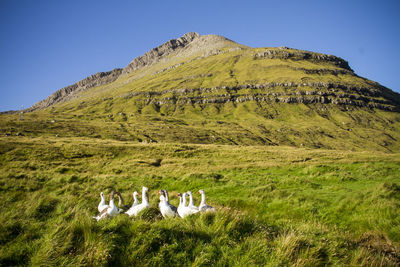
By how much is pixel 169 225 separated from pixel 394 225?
9.23 meters

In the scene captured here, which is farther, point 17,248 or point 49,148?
point 49,148

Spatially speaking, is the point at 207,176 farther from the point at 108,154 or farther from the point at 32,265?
the point at 108,154

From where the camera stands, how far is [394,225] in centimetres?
868

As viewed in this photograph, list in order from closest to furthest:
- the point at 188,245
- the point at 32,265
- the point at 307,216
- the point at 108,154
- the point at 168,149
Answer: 1. the point at 32,265
2. the point at 188,245
3. the point at 307,216
4. the point at 108,154
5. the point at 168,149

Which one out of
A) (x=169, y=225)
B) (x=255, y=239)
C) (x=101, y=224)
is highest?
(x=101, y=224)

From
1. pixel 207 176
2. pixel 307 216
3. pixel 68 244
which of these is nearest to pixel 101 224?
pixel 68 244

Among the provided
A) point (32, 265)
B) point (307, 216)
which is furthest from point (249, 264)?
point (307, 216)

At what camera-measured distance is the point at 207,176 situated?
21.2 metres

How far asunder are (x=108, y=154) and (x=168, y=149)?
1120 centimetres

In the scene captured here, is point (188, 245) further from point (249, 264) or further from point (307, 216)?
point (307, 216)

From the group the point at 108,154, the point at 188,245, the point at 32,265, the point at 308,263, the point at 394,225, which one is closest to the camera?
the point at 32,265

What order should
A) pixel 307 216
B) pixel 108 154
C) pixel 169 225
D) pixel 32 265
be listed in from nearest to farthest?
1. pixel 32 265
2. pixel 169 225
3. pixel 307 216
4. pixel 108 154

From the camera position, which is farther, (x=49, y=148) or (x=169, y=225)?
(x=49, y=148)

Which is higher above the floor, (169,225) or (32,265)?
(32,265)
